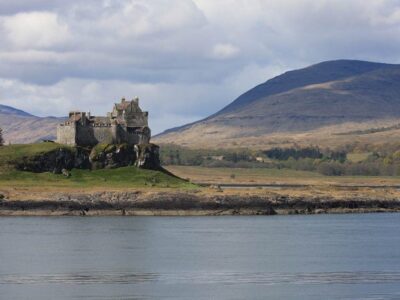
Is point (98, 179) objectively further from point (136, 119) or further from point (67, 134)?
point (136, 119)

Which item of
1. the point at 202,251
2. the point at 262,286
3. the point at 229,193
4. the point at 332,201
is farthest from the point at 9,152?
the point at 262,286

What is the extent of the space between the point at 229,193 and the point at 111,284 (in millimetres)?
66003

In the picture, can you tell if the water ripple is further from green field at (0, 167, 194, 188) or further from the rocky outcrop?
the rocky outcrop

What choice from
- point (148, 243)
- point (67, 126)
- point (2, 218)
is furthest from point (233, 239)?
point (67, 126)

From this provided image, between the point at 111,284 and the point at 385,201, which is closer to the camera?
the point at 111,284

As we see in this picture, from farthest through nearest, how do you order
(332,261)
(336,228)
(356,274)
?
1. (336,228)
2. (332,261)
3. (356,274)

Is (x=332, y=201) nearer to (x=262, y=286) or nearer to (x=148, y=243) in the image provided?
(x=148, y=243)

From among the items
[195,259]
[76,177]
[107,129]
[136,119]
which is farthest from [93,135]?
[195,259]

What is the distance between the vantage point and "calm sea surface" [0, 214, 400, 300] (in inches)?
2682

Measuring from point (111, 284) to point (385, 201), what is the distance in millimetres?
82121

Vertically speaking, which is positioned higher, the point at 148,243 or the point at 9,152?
the point at 9,152

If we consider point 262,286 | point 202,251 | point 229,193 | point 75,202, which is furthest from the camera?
point 229,193

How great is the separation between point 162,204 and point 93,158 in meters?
14.4

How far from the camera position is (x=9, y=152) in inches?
5600
